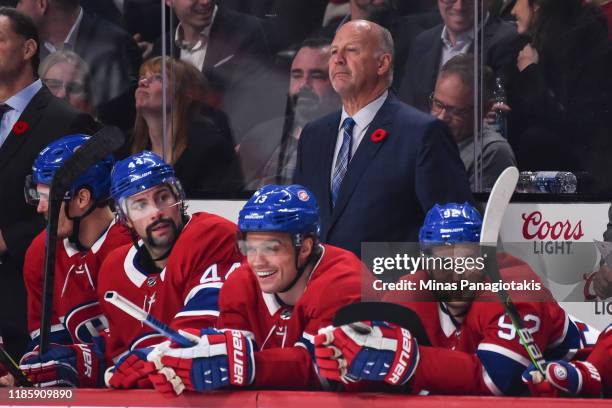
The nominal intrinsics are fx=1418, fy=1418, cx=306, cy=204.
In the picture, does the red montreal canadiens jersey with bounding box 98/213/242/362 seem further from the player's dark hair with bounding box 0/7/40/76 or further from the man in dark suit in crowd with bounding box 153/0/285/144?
the player's dark hair with bounding box 0/7/40/76

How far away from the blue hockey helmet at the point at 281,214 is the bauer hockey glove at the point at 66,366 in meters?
0.69

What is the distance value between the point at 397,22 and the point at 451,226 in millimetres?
1208

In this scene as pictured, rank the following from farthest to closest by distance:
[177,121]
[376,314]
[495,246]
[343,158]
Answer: [177,121]
[343,158]
[495,246]
[376,314]

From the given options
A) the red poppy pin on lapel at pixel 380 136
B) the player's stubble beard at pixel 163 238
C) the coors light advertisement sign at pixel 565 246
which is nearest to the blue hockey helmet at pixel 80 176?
the player's stubble beard at pixel 163 238

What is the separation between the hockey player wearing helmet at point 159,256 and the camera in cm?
423

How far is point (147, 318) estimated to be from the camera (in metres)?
3.54

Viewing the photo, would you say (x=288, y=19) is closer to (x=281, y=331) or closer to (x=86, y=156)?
(x=86, y=156)

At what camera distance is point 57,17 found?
533 centimetres

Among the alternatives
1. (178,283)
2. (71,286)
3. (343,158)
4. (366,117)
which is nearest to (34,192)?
(71,286)

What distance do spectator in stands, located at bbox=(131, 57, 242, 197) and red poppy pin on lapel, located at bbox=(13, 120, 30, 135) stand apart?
41 centimetres

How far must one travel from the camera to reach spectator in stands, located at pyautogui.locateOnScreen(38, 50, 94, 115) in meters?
5.30

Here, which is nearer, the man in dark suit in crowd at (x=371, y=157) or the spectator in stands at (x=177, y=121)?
the man in dark suit in crowd at (x=371, y=157)

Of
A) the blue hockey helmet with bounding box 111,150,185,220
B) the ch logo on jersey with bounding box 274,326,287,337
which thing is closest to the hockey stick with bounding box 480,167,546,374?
the ch logo on jersey with bounding box 274,326,287,337

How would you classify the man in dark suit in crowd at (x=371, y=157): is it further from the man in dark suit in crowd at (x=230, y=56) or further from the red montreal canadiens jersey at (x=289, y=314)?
the red montreal canadiens jersey at (x=289, y=314)
